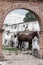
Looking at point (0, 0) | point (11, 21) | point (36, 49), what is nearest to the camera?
point (0, 0)

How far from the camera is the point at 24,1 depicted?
50.6 feet

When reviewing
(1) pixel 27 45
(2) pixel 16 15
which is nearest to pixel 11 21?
(2) pixel 16 15

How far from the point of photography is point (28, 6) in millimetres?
15477

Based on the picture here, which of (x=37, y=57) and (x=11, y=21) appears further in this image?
(x=11, y=21)

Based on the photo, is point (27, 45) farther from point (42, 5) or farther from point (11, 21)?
point (11, 21)

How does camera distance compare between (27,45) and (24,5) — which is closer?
(24,5)

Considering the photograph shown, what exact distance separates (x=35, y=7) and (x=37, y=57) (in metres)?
3.31

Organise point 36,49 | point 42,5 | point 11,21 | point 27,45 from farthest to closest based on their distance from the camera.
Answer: point 11,21, point 27,45, point 36,49, point 42,5

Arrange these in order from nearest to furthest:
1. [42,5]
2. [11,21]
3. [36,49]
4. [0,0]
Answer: [0,0], [42,5], [36,49], [11,21]

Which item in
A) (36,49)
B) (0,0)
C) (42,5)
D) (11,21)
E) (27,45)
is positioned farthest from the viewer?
(11,21)

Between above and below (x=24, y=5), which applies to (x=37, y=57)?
below

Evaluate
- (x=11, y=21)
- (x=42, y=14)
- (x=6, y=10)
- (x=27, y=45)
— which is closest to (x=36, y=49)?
(x=42, y=14)

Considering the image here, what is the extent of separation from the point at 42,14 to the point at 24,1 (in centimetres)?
146

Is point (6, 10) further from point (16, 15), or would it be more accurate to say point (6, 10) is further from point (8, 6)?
point (16, 15)
